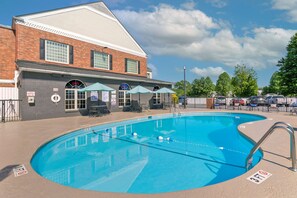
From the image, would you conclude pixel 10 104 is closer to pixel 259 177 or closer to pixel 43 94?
pixel 43 94

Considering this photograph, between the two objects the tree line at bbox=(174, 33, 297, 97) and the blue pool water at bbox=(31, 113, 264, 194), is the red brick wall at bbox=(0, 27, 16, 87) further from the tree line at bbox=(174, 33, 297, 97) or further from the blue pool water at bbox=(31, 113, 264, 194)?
the tree line at bbox=(174, 33, 297, 97)

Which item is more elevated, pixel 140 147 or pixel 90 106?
pixel 90 106

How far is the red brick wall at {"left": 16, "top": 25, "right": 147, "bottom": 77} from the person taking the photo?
13.6 metres

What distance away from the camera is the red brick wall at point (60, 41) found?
13.6m

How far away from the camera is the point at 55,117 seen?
1322 centimetres

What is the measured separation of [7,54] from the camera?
1363cm

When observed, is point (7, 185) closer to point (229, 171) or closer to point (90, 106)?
point (229, 171)

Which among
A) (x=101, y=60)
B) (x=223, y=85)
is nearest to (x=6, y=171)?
(x=101, y=60)

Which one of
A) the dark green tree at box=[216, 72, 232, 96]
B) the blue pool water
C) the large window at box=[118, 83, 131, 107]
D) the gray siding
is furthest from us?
the dark green tree at box=[216, 72, 232, 96]

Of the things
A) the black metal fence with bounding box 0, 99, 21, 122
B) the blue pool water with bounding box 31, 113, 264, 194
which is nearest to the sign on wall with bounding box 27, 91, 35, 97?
the black metal fence with bounding box 0, 99, 21, 122

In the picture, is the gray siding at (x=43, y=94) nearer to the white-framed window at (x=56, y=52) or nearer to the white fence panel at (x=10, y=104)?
the white fence panel at (x=10, y=104)

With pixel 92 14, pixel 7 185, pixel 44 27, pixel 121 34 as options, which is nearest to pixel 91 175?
pixel 7 185

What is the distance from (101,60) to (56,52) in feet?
16.4

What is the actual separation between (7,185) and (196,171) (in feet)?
14.6
